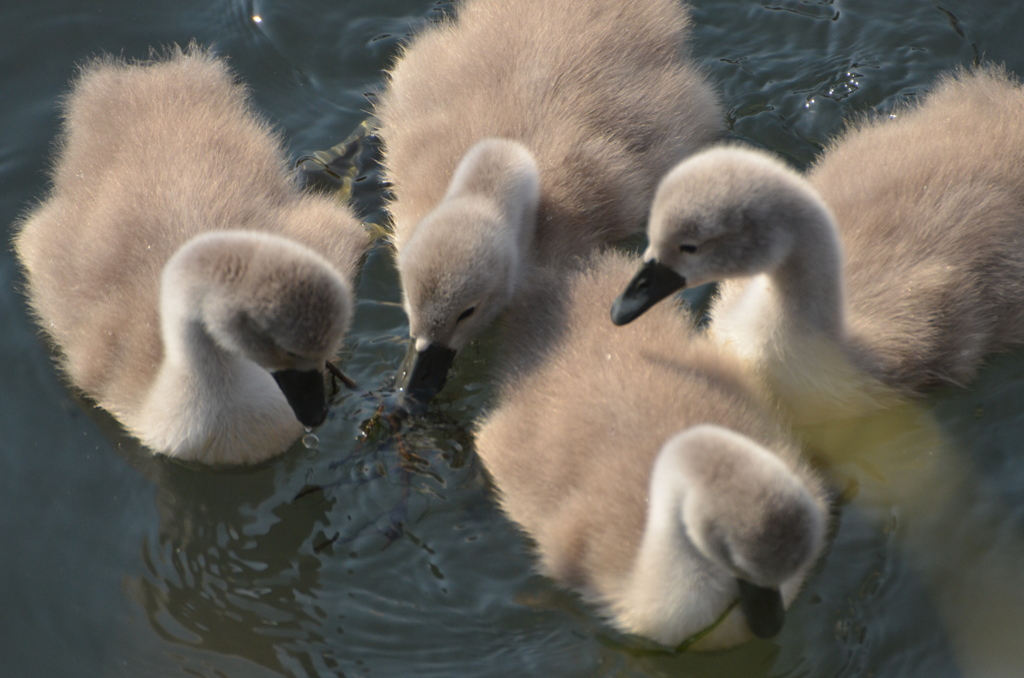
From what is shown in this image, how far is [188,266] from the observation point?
12.7ft

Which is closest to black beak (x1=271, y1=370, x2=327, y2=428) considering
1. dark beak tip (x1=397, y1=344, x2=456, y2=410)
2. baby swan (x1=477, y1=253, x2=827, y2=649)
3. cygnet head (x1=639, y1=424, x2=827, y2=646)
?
dark beak tip (x1=397, y1=344, x2=456, y2=410)

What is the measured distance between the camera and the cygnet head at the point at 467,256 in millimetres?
4180

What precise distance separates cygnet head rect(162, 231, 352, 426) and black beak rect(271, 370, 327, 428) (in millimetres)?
69

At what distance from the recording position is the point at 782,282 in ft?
13.8

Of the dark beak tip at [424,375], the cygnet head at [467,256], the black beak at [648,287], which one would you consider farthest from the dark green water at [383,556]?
the black beak at [648,287]

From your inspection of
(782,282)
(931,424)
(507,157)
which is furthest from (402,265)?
(931,424)

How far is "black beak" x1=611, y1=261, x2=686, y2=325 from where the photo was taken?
164 inches

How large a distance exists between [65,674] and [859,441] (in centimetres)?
301

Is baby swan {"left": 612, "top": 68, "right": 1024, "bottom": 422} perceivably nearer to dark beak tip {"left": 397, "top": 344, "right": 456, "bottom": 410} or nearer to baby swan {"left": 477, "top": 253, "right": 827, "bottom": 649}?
baby swan {"left": 477, "top": 253, "right": 827, "bottom": 649}

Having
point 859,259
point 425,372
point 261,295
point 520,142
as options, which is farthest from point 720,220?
point 261,295

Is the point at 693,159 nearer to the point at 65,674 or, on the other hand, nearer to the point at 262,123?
the point at 262,123

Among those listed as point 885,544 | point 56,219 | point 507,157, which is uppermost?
point 507,157

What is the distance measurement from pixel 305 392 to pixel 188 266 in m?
0.60

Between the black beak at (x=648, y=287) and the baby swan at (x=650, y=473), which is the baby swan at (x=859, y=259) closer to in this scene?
the black beak at (x=648, y=287)
